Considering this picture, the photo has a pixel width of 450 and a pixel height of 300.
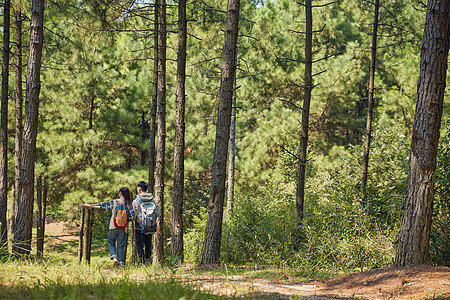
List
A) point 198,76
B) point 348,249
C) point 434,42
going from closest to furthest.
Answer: point 434,42
point 348,249
point 198,76

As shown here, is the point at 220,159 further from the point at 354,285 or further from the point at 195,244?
the point at 195,244

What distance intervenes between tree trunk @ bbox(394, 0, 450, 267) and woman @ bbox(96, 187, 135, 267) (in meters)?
4.77

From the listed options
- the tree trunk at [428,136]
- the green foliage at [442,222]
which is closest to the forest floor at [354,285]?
the tree trunk at [428,136]

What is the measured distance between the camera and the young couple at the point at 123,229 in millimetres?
7715

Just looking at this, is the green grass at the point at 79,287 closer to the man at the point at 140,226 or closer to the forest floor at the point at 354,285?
the forest floor at the point at 354,285

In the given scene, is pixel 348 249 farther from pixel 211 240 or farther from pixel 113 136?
pixel 113 136

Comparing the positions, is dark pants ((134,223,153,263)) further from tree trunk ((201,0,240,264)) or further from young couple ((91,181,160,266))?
tree trunk ((201,0,240,264))

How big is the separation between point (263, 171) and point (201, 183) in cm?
345

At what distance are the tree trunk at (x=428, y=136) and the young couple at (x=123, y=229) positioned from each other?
457 cm

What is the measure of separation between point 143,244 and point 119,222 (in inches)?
31.6

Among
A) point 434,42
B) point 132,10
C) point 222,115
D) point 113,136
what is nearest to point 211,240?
point 222,115

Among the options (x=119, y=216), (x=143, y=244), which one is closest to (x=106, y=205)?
(x=119, y=216)

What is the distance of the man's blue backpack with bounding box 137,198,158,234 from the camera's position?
7879 mm

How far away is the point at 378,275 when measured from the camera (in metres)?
5.74
